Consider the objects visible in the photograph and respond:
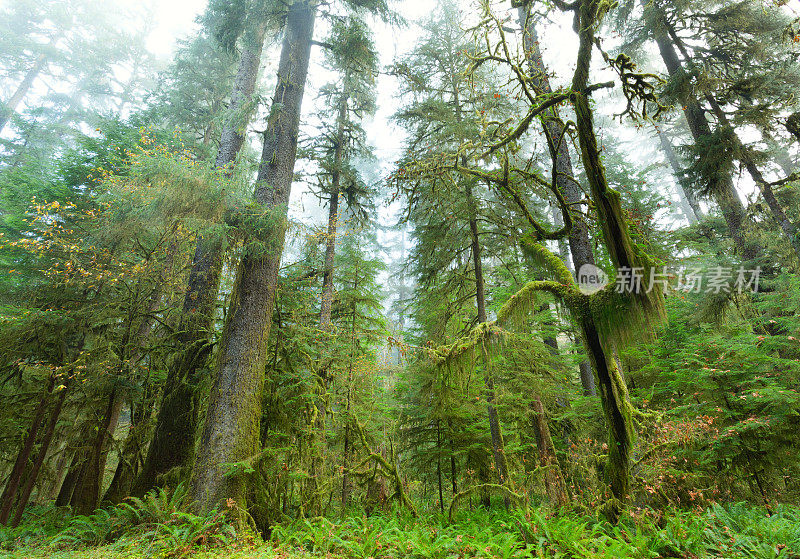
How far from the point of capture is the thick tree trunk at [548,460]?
6.41 meters

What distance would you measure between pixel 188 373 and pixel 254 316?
195cm

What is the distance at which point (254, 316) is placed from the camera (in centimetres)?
571

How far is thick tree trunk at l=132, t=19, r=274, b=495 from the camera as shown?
19.0ft

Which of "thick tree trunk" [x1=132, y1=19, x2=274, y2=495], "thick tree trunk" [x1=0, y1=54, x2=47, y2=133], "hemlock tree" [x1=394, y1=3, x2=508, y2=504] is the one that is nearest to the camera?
"thick tree trunk" [x1=132, y1=19, x2=274, y2=495]

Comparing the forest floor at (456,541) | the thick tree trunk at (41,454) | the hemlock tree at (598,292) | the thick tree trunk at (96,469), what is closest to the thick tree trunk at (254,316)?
the forest floor at (456,541)

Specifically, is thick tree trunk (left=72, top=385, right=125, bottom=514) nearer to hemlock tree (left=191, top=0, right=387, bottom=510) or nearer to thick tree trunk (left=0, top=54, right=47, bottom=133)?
hemlock tree (left=191, top=0, right=387, bottom=510)

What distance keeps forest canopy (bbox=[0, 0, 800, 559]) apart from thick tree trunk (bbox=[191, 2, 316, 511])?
0.14 ft

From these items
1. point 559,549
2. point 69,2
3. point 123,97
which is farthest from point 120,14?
point 559,549

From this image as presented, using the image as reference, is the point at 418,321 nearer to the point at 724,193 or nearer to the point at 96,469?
the point at 96,469

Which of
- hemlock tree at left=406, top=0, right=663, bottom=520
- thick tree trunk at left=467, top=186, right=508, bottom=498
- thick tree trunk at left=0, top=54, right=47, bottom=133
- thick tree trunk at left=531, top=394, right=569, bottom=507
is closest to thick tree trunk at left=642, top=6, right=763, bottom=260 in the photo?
thick tree trunk at left=467, top=186, right=508, bottom=498

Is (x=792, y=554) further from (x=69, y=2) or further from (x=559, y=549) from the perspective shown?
(x=69, y=2)

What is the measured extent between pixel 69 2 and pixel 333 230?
133ft

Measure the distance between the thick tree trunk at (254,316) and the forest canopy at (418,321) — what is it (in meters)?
0.04

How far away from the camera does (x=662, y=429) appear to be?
5.23 metres
